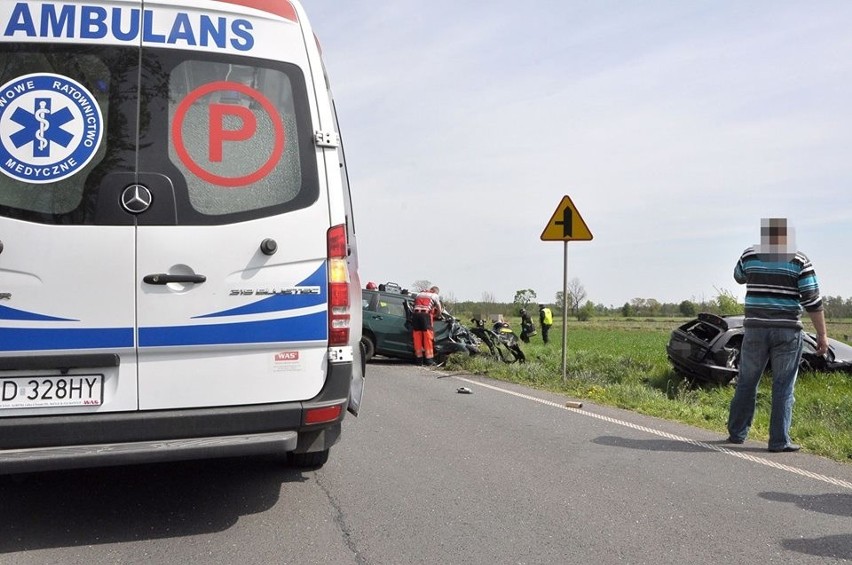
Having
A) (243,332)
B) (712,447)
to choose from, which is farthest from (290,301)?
(712,447)

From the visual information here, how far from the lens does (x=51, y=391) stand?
3707mm

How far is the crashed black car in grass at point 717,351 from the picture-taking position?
463 inches

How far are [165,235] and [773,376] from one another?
4.93 metres

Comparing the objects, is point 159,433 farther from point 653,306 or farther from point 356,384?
point 653,306

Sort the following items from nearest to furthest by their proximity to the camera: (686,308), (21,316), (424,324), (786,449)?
(21,316) < (786,449) < (424,324) < (686,308)

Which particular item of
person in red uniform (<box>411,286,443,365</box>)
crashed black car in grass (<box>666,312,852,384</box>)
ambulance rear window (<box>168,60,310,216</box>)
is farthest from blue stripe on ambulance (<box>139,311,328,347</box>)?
person in red uniform (<box>411,286,443,365</box>)

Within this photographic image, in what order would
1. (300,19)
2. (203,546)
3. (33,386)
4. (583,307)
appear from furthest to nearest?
1. (583,307)
2. (300,19)
3. (203,546)
4. (33,386)

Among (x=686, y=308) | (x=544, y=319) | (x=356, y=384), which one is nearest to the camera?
(x=356, y=384)

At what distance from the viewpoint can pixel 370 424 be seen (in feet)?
24.7

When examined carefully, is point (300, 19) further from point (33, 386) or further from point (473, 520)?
point (473, 520)

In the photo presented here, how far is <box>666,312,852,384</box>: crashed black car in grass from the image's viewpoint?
11750 millimetres

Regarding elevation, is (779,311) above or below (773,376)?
above

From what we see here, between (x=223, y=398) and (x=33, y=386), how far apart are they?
868 millimetres

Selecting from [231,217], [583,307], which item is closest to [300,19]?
[231,217]
